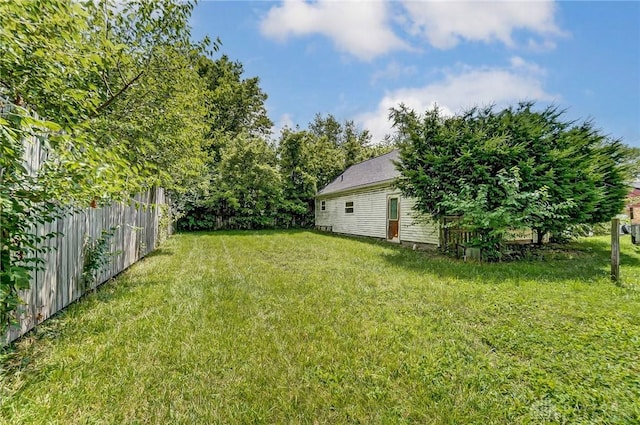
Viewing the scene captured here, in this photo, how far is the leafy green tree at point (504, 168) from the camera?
6602 mm

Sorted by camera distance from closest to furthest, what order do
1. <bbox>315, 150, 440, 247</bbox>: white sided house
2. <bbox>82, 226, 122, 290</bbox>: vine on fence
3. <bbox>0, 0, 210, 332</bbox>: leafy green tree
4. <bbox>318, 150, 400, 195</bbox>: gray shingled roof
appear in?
<bbox>0, 0, 210, 332</bbox>: leafy green tree < <bbox>82, 226, 122, 290</bbox>: vine on fence < <bbox>315, 150, 440, 247</bbox>: white sided house < <bbox>318, 150, 400, 195</bbox>: gray shingled roof

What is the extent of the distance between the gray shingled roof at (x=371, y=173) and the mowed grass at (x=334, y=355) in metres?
7.50

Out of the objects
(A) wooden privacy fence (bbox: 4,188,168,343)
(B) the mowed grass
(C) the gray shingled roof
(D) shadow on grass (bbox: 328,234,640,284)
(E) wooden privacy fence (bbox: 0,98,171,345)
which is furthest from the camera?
(C) the gray shingled roof

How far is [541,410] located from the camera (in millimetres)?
2000

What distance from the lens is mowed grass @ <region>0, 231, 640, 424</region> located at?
6.45ft

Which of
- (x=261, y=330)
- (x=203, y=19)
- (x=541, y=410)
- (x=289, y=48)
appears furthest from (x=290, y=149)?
(x=541, y=410)

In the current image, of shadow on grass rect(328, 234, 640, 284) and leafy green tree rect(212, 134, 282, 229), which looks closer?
shadow on grass rect(328, 234, 640, 284)

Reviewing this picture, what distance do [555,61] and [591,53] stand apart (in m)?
0.69

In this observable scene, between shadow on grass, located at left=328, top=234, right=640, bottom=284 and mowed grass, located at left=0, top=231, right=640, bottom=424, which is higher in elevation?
shadow on grass, located at left=328, top=234, right=640, bottom=284

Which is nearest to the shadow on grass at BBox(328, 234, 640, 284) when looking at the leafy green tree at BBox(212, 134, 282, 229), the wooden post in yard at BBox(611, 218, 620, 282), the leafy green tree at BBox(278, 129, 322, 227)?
the wooden post in yard at BBox(611, 218, 620, 282)

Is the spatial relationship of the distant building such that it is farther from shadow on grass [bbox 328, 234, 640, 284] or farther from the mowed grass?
the mowed grass

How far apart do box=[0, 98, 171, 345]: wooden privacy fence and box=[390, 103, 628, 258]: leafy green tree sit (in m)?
6.44

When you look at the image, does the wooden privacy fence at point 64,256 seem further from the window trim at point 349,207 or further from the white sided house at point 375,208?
the window trim at point 349,207

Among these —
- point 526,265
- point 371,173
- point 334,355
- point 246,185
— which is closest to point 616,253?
point 526,265
